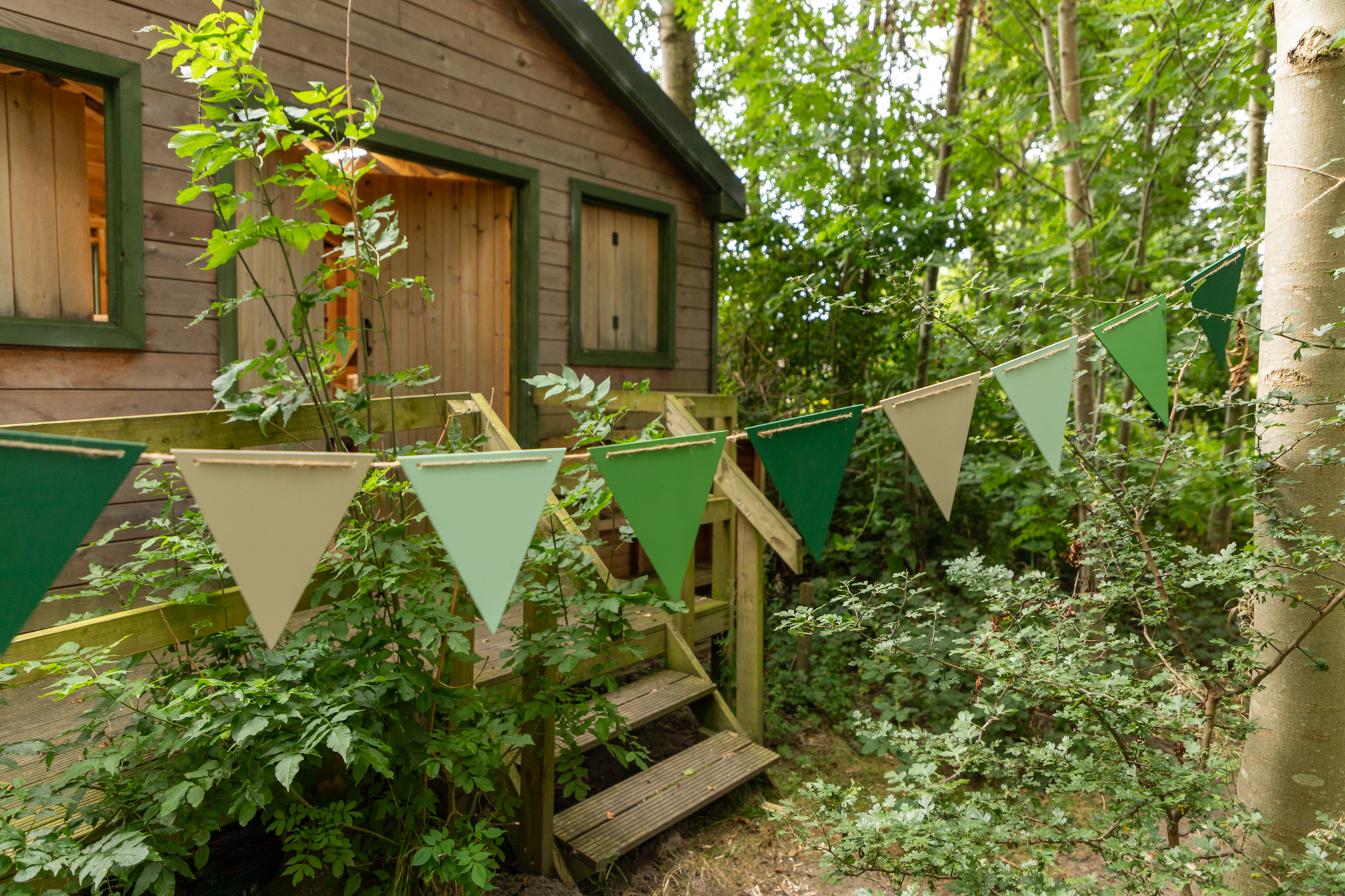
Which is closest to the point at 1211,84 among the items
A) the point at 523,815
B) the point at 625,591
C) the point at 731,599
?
the point at 731,599

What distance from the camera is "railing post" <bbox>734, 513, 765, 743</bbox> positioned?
3686 millimetres

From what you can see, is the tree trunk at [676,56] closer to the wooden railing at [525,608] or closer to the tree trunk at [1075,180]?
the tree trunk at [1075,180]

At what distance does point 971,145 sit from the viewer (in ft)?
16.1

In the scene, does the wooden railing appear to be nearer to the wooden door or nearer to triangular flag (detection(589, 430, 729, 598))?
the wooden door

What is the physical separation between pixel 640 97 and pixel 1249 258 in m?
3.37

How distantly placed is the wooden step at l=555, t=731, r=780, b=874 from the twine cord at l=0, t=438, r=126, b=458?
214cm

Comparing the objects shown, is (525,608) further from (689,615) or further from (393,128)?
(393,128)

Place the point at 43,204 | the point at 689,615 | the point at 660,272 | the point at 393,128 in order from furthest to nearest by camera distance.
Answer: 1. the point at 660,272
2. the point at 689,615
3. the point at 393,128
4. the point at 43,204

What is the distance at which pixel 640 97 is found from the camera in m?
4.64

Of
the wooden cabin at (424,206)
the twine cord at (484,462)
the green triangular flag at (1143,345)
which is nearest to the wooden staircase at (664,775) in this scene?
the wooden cabin at (424,206)

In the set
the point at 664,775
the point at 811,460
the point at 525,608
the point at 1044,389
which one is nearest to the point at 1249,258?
the point at 1044,389

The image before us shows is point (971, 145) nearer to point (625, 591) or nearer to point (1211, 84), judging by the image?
point (1211, 84)

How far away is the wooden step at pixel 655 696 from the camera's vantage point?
3170mm

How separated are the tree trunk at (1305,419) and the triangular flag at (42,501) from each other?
2464 mm
